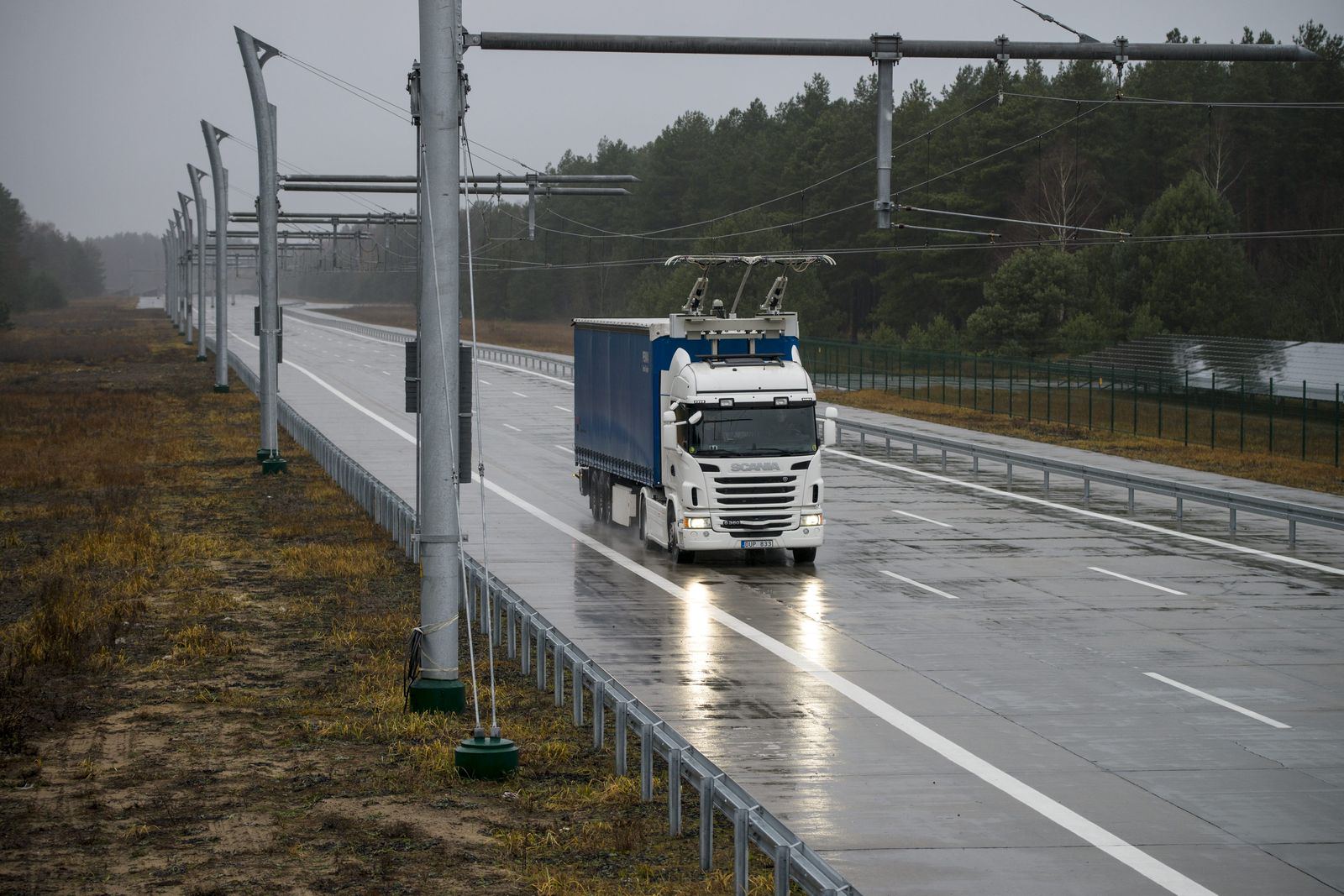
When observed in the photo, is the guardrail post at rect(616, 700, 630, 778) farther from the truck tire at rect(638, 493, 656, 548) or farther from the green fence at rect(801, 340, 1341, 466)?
the green fence at rect(801, 340, 1341, 466)

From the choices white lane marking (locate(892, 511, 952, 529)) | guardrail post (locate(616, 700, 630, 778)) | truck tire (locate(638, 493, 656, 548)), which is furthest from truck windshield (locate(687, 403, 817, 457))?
guardrail post (locate(616, 700, 630, 778))

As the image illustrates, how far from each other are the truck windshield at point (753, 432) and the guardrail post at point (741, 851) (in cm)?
1605

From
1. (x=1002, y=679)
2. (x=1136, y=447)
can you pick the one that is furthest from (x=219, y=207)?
(x=1002, y=679)

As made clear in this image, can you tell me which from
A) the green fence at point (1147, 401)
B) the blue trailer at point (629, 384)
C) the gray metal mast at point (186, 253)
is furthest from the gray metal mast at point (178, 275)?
the blue trailer at point (629, 384)

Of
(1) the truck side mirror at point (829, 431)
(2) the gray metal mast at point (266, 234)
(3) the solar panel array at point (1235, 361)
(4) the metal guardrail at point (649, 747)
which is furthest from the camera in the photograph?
(3) the solar panel array at point (1235, 361)

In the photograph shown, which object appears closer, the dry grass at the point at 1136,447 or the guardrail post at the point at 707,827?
the guardrail post at the point at 707,827

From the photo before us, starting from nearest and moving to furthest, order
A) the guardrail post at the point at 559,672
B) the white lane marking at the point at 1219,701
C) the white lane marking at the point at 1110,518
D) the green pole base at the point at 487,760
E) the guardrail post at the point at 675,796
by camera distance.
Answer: the guardrail post at the point at 675,796 → the green pole base at the point at 487,760 → the white lane marking at the point at 1219,701 → the guardrail post at the point at 559,672 → the white lane marking at the point at 1110,518

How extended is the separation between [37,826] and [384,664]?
6.63 metres

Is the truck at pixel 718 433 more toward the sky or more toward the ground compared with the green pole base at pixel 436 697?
more toward the sky

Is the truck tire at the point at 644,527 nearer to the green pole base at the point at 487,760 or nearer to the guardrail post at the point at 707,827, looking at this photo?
the green pole base at the point at 487,760

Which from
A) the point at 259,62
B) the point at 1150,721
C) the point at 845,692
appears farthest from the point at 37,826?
the point at 259,62

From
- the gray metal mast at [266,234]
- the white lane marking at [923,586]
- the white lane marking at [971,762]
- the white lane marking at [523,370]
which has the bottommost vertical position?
the white lane marking at [923,586]

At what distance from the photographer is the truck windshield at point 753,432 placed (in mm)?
27078

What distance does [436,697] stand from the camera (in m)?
16.4
